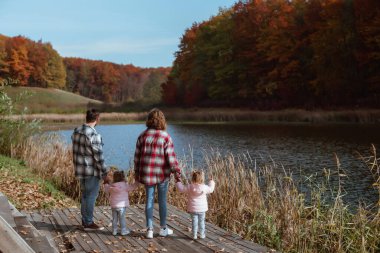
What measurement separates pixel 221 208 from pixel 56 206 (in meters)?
3.17

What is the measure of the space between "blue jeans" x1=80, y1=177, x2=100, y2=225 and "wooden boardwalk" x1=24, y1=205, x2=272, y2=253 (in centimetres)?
20

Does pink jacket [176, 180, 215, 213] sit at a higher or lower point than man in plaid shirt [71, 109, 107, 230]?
lower

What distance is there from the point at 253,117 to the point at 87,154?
129 feet

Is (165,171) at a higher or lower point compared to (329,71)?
lower

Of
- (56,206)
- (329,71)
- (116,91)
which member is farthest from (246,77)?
(116,91)

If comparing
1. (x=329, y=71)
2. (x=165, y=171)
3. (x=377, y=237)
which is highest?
(x=329, y=71)

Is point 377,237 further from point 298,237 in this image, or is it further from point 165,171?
point 165,171

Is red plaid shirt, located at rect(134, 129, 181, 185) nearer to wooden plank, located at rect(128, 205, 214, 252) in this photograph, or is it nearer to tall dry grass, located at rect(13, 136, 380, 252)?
wooden plank, located at rect(128, 205, 214, 252)

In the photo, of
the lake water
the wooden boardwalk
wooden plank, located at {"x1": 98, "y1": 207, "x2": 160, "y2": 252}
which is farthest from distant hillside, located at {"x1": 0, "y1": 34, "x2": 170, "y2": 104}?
wooden plank, located at {"x1": 98, "y1": 207, "x2": 160, "y2": 252}

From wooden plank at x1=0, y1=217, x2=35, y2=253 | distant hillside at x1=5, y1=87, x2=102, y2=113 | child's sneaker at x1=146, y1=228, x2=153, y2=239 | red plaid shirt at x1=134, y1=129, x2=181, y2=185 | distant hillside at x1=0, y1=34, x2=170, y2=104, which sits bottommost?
child's sneaker at x1=146, y1=228, x2=153, y2=239

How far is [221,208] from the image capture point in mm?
8672

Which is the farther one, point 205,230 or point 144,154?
point 205,230

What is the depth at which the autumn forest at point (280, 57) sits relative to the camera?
43.3 metres

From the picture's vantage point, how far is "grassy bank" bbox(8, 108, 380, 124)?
36.8 m
